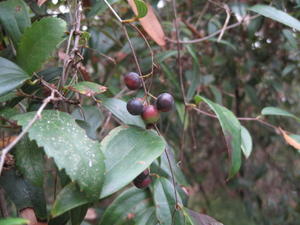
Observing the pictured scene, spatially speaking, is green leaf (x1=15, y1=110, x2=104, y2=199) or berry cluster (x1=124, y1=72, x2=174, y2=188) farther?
berry cluster (x1=124, y1=72, x2=174, y2=188)

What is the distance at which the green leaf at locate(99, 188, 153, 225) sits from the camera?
2.15 feet

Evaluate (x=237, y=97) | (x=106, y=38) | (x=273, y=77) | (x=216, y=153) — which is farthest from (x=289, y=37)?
(x=216, y=153)

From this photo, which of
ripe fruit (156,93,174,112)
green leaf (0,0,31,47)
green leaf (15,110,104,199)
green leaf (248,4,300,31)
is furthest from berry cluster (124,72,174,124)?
green leaf (248,4,300,31)

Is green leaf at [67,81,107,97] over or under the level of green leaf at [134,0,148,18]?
under

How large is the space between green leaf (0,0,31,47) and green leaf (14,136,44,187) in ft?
0.76

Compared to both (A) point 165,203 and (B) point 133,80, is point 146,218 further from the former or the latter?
(B) point 133,80

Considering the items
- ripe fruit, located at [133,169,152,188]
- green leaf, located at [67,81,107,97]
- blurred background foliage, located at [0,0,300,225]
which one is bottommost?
blurred background foliage, located at [0,0,300,225]

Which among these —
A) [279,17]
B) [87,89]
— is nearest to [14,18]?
[87,89]

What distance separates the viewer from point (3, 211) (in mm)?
722

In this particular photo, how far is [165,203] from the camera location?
678 millimetres

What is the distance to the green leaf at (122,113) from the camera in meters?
0.68

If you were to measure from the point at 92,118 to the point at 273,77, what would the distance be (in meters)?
0.95

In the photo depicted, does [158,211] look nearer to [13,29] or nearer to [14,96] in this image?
[14,96]

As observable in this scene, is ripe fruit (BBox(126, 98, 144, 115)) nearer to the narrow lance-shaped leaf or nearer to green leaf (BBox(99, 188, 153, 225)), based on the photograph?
the narrow lance-shaped leaf
